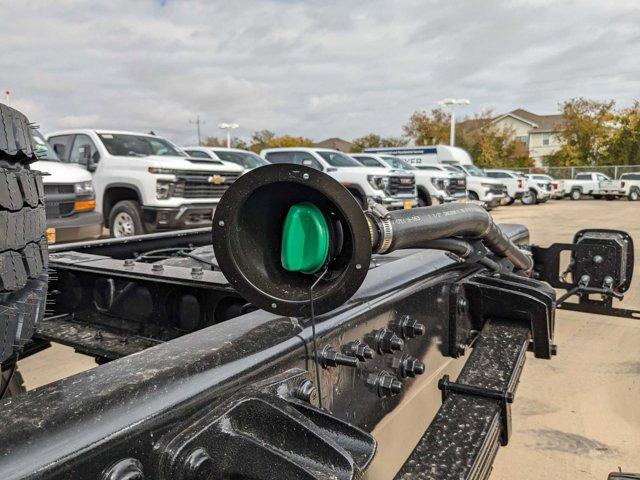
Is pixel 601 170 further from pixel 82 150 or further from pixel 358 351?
pixel 358 351

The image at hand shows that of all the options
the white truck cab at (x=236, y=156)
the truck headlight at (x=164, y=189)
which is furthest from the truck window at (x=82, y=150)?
the white truck cab at (x=236, y=156)

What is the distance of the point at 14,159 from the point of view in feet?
4.60

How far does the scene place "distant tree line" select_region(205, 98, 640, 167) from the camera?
Answer: 47.0 m

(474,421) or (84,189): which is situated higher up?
(84,189)

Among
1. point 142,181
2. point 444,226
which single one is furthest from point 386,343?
point 142,181

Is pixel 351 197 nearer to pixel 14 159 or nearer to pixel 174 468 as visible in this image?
pixel 174 468

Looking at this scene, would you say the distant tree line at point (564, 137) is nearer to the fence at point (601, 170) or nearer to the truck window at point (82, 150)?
the fence at point (601, 170)

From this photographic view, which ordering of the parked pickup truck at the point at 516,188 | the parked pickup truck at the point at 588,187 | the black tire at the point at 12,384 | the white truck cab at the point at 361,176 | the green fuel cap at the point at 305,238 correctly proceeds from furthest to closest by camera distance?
the parked pickup truck at the point at 588,187
the parked pickup truck at the point at 516,188
the white truck cab at the point at 361,176
the black tire at the point at 12,384
the green fuel cap at the point at 305,238

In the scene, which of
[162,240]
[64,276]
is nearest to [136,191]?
[162,240]

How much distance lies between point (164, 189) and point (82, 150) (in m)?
2.01

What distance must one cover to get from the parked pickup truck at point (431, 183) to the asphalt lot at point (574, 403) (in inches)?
519

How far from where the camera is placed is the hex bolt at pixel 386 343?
1.47 meters

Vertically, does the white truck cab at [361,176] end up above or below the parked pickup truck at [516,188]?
above

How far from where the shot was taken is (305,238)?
3.98 ft
